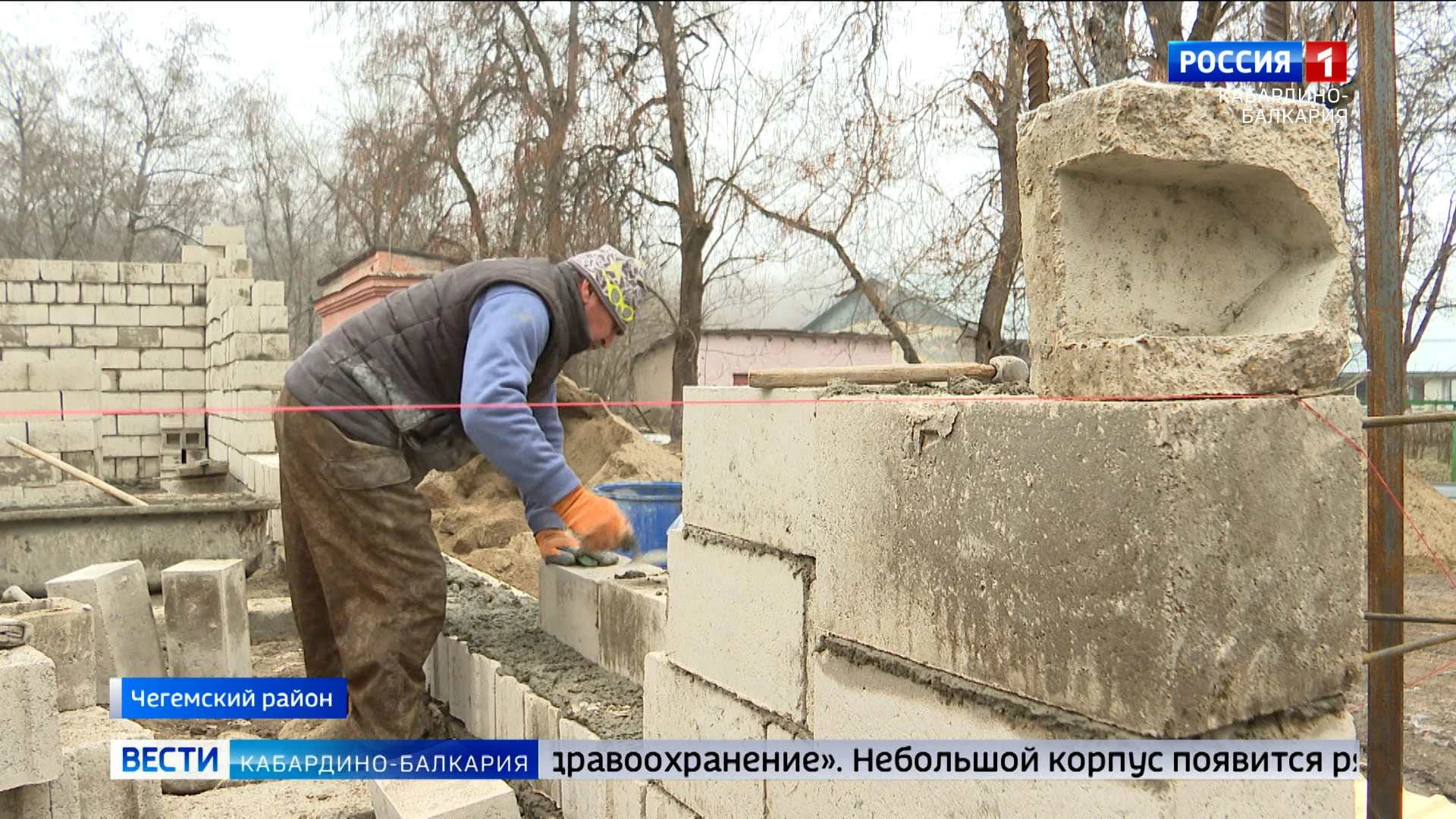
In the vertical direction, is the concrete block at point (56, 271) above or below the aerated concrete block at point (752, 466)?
above

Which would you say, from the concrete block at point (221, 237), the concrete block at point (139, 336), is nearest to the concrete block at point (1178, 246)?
the concrete block at point (221, 237)

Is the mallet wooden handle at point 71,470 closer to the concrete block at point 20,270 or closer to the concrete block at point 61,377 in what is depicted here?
the concrete block at point 61,377

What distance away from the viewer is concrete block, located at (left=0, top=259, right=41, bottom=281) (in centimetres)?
931

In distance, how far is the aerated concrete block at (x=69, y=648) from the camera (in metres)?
3.36

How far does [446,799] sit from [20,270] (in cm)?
933

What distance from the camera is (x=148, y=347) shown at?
32.5 feet

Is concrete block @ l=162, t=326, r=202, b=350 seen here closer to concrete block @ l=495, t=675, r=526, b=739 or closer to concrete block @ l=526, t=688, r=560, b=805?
concrete block @ l=495, t=675, r=526, b=739

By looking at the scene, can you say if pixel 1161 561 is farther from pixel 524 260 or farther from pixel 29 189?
pixel 29 189

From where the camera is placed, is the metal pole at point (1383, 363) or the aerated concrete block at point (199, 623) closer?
the metal pole at point (1383, 363)

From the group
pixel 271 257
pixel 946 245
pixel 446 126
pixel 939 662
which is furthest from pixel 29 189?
pixel 939 662

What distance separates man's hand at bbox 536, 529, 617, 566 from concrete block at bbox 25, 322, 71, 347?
27.2 feet
